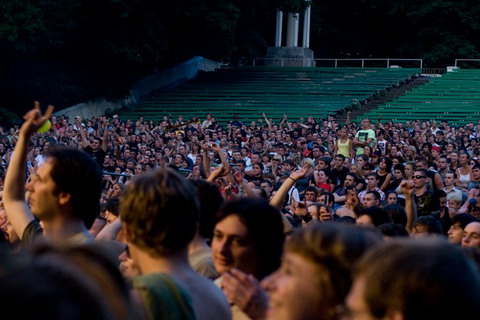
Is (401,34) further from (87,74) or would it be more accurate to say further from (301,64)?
(87,74)

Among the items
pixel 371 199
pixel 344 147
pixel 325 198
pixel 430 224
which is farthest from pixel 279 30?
pixel 430 224

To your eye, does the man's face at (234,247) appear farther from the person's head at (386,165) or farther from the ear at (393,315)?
the person's head at (386,165)

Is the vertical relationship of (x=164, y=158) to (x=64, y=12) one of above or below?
below

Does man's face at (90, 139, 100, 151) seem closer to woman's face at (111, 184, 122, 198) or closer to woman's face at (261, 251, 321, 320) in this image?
woman's face at (111, 184, 122, 198)

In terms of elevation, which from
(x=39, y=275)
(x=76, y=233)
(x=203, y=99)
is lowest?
(x=203, y=99)

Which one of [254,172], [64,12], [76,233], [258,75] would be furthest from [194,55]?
[76,233]

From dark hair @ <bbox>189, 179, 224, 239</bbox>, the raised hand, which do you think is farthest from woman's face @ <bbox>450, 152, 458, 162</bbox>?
the raised hand

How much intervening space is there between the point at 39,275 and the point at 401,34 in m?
50.9

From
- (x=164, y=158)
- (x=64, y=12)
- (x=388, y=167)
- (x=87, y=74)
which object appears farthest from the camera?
(x=87, y=74)

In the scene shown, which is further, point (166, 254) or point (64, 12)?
point (64, 12)

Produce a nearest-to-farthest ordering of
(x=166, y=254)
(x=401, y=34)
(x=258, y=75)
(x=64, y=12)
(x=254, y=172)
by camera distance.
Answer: (x=166, y=254), (x=254, y=172), (x=64, y=12), (x=258, y=75), (x=401, y=34)

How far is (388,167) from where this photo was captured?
14.8m

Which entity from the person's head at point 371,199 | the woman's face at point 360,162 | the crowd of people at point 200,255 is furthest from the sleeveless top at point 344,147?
the crowd of people at point 200,255

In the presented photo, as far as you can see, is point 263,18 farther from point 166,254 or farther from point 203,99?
point 166,254
